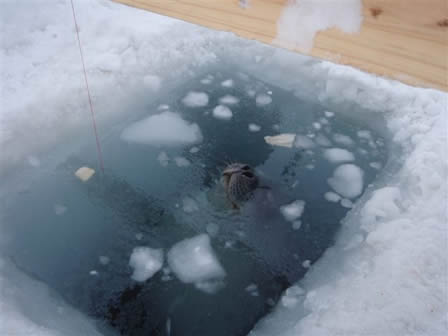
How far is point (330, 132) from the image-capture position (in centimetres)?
221

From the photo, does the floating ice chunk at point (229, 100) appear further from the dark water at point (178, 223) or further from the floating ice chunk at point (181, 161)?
the floating ice chunk at point (181, 161)

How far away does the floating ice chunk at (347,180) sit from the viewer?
74.1 inches

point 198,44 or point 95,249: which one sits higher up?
point 198,44

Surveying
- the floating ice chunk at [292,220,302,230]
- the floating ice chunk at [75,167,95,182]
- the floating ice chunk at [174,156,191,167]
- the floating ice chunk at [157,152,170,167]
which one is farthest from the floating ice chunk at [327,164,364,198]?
the floating ice chunk at [75,167,95,182]

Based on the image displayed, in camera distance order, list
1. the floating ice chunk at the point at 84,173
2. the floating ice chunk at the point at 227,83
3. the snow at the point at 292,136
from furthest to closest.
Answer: the floating ice chunk at the point at 227,83
the floating ice chunk at the point at 84,173
the snow at the point at 292,136

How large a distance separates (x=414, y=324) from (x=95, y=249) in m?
1.20

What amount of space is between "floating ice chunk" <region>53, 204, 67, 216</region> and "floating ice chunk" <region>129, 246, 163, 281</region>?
41 centimetres

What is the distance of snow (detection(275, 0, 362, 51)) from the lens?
854 millimetres

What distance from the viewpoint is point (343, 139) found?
7.11ft

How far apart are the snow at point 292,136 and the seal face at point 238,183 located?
0.26m

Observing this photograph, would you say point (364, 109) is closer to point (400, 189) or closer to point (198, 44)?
point (400, 189)

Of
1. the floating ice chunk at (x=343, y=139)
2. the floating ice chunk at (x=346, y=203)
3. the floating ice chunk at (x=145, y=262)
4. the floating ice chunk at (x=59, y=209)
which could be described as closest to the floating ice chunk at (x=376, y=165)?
the floating ice chunk at (x=343, y=139)

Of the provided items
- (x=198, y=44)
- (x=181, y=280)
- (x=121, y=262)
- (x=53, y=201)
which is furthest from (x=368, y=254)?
(x=198, y=44)

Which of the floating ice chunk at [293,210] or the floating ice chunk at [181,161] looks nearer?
the floating ice chunk at [293,210]
